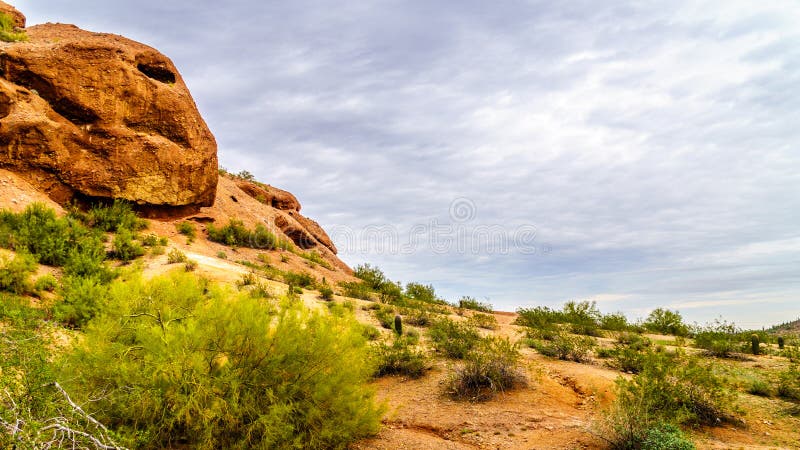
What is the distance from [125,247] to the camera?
54.0 feet

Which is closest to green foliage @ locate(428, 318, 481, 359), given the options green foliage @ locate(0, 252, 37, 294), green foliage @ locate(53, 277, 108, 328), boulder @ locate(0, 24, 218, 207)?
green foliage @ locate(53, 277, 108, 328)

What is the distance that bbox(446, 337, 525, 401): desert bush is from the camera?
8.07 meters

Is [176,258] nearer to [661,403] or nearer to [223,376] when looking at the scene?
[223,376]

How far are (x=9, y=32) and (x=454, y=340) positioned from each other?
987 inches

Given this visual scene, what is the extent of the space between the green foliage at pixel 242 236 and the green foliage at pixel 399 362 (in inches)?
631

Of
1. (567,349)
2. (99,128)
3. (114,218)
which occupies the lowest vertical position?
(567,349)

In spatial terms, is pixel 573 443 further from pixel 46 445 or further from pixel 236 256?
pixel 236 256

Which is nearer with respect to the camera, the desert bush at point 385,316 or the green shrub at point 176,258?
the desert bush at point 385,316

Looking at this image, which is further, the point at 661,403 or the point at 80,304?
the point at 80,304

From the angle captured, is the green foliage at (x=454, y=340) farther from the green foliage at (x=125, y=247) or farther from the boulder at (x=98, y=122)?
the boulder at (x=98, y=122)

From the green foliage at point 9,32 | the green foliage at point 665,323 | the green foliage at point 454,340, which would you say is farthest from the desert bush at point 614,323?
the green foliage at point 9,32

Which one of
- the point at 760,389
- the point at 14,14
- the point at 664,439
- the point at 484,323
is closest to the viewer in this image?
the point at 664,439

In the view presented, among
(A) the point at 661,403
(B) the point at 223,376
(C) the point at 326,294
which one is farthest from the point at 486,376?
(C) the point at 326,294

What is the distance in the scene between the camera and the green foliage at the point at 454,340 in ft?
33.3
